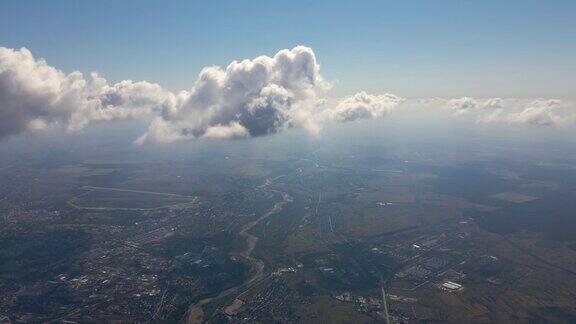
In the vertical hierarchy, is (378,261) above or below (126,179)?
below

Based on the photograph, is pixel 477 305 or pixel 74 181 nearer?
pixel 477 305

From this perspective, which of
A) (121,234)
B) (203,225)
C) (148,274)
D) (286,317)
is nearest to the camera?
(286,317)

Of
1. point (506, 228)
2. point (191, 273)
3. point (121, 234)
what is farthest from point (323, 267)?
point (506, 228)

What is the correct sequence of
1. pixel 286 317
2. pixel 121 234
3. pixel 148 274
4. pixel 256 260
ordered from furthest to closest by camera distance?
pixel 121 234 < pixel 256 260 < pixel 148 274 < pixel 286 317

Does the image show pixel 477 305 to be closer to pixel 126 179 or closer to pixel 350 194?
pixel 350 194

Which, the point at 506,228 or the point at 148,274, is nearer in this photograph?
the point at 148,274

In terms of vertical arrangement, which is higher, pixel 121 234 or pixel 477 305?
pixel 121 234

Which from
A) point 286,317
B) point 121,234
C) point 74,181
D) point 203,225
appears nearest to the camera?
point 286,317

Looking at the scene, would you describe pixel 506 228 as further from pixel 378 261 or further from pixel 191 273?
pixel 191 273

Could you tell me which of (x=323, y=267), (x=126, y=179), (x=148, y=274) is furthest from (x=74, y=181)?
(x=323, y=267)
